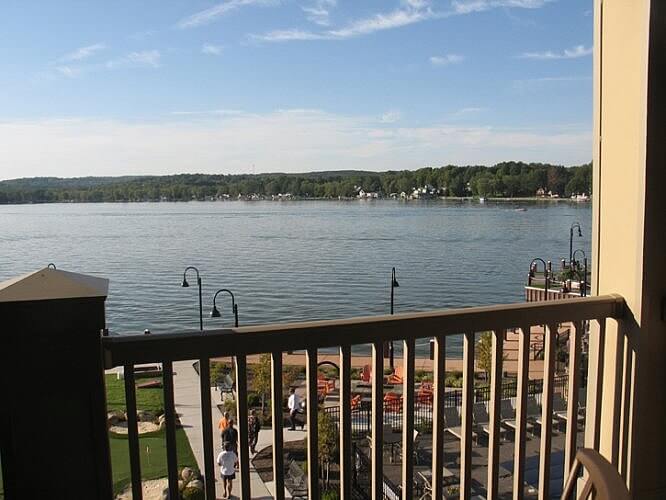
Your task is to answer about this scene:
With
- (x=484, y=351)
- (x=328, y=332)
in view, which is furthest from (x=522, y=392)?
(x=484, y=351)

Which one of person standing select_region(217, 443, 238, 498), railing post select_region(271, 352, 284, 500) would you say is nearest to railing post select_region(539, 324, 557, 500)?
railing post select_region(271, 352, 284, 500)

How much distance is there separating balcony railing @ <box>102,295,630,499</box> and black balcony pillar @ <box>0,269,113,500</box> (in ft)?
0.30

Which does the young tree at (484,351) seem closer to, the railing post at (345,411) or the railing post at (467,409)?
the railing post at (467,409)

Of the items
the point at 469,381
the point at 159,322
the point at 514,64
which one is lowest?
the point at 159,322

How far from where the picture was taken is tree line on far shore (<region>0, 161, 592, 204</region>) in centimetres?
2348

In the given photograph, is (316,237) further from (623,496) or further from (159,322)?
(623,496)

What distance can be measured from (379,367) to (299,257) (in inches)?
1882

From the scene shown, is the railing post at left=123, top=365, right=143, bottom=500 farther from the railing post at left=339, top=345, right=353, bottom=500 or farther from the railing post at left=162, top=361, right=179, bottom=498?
the railing post at left=339, top=345, right=353, bottom=500

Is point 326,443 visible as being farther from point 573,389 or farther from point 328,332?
point 328,332

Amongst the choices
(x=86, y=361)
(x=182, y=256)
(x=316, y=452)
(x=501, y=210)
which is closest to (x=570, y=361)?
(x=316, y=452)

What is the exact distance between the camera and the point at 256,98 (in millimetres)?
62906

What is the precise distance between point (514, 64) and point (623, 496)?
2111 inches

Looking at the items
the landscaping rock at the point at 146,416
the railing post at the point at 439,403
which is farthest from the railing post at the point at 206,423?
the landscaping rock at the point at 146,416

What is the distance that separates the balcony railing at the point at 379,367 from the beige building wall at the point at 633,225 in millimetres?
44
